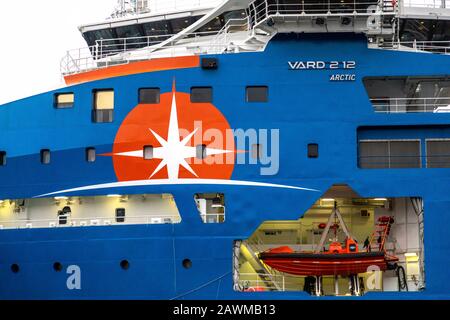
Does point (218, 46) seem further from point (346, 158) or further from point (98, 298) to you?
point (98, 298)

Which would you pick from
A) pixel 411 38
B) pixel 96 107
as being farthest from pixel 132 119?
pixel 411 38

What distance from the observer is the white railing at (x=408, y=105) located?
70.0 feet

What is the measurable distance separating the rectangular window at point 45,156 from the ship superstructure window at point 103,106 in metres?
1.42

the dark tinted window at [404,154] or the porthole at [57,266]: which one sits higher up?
the dark tinted window at [404,154]

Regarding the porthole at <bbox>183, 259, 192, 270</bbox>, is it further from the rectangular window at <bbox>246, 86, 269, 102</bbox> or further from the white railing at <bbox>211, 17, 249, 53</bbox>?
the white railing at <bbox>211, 17, 249, 53</bbox>

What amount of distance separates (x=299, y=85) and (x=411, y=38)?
532cm

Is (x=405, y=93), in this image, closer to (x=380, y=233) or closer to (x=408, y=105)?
(x=408, y=105)

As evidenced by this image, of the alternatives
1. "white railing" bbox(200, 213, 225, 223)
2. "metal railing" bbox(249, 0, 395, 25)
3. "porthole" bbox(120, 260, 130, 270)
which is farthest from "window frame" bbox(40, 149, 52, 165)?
"metal railing" bbox(249, 0, 395, 25)

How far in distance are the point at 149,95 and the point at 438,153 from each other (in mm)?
7117

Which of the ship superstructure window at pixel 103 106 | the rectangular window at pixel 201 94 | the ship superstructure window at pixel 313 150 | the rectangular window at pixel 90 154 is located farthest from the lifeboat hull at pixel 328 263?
the ship superstructure window at pixel 103 106

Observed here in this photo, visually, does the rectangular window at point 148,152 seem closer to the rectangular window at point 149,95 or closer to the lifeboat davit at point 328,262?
the rectangular window at point 149,95

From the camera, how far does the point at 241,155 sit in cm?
2002

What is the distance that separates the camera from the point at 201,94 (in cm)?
2053

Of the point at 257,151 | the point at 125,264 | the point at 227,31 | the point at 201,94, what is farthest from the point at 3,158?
the point at 227,31
